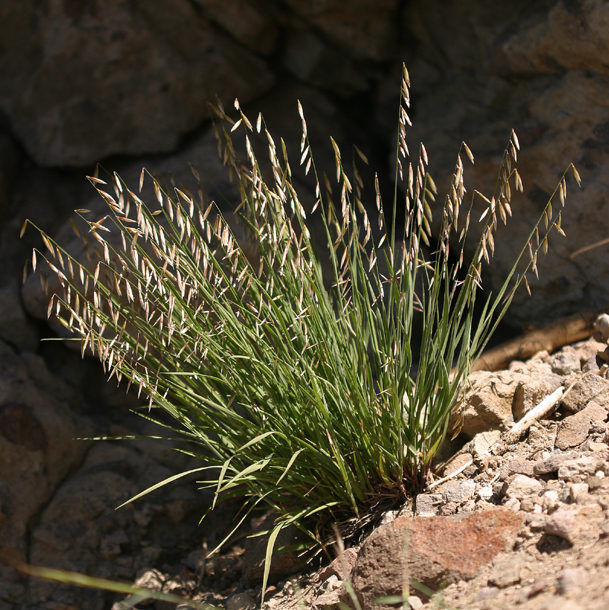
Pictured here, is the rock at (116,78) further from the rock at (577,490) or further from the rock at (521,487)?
the rock at (577,490)

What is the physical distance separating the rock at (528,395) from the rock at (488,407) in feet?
0.05

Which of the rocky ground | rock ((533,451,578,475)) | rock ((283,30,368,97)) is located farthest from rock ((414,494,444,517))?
rock ((283,30,368,97))

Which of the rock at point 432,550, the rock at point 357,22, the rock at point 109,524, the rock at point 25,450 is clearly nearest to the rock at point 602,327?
the rock at point 432,550

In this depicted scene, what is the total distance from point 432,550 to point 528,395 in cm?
62

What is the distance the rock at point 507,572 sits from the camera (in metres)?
1.15

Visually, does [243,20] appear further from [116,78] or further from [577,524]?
[577,524]

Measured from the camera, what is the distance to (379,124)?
10.00 feet

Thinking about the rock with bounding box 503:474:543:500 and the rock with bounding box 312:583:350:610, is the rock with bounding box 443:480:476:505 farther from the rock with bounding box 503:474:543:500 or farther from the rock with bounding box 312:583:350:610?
the rock with bounding box 312:583:350:610

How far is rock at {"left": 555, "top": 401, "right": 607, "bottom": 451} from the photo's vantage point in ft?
4.91

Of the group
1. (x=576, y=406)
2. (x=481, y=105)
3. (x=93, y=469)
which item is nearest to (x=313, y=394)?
(x=576, y=406)

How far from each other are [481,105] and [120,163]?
1693 mm

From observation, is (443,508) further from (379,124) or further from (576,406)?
(379,124)

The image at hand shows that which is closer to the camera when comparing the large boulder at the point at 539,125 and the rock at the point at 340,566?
the rock at the point at 340,566

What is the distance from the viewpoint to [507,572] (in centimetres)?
117
